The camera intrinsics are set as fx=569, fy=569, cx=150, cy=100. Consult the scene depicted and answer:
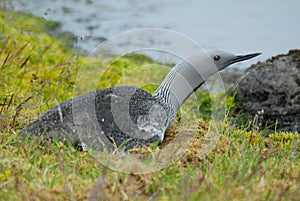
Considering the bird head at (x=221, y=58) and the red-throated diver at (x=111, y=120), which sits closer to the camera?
the red-throated diver at (x=111, y=120)

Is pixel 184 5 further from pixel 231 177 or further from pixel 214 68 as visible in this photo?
pixel 231 177

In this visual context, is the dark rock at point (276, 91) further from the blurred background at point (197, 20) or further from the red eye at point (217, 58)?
the blurred background at point (197, 20)

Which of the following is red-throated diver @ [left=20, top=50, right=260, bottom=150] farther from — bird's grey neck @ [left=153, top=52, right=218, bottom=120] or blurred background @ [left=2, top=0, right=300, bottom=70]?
blurred background @ [left=2, top=0, right=300, bottom=70]

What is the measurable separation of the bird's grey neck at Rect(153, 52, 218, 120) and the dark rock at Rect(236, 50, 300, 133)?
1.82 meters

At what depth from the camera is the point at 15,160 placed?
4.14 meters

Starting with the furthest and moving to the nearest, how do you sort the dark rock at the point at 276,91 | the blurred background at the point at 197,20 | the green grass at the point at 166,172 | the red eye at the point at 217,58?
the blurred background at the point at 197,20 → the dark rock at the point at 276,91 → the red eye at the point at 217,58 → the green grass at the point at 166,172

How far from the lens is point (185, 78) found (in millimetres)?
5285

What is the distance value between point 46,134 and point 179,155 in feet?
3.73

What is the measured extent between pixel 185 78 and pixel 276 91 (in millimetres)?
2081

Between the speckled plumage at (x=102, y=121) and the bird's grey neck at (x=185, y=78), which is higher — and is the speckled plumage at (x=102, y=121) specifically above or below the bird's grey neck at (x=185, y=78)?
below

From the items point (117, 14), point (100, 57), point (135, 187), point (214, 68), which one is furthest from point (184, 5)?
point (135, 187)

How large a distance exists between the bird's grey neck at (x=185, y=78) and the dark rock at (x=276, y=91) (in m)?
1.82

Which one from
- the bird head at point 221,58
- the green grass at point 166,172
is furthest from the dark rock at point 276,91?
the bird head at point 221,58

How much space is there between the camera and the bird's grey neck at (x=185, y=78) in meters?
5.23
